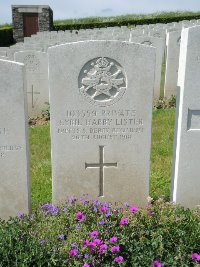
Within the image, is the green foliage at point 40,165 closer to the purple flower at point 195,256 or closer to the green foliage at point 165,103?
the purple flower at point 195,256

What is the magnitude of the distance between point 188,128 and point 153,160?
173cm

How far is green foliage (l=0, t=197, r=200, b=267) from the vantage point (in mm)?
2879

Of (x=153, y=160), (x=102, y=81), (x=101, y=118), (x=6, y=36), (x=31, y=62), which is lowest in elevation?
(x=153, y=160)

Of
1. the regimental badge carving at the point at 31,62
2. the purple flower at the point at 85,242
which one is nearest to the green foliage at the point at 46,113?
the regimental badge carving at the point at 31,62

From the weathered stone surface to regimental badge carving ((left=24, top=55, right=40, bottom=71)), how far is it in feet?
15.7

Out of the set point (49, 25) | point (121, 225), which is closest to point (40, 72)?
point (121, 225)

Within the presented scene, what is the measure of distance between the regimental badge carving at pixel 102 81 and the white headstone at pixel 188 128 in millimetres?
655

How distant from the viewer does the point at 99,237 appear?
3115mm

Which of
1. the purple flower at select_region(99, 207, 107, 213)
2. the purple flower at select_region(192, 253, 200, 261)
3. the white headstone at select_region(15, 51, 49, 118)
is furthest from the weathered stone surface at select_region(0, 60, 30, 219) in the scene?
the white headstone at select_region(15, 51, 49, 118)

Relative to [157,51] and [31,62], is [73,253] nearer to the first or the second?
[31,62]

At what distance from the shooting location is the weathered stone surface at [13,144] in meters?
3.52

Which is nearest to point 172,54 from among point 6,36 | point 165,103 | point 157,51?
point 157,51

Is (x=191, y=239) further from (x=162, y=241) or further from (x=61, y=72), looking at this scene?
(x=61, y=72)

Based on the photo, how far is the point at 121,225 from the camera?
3.23m
